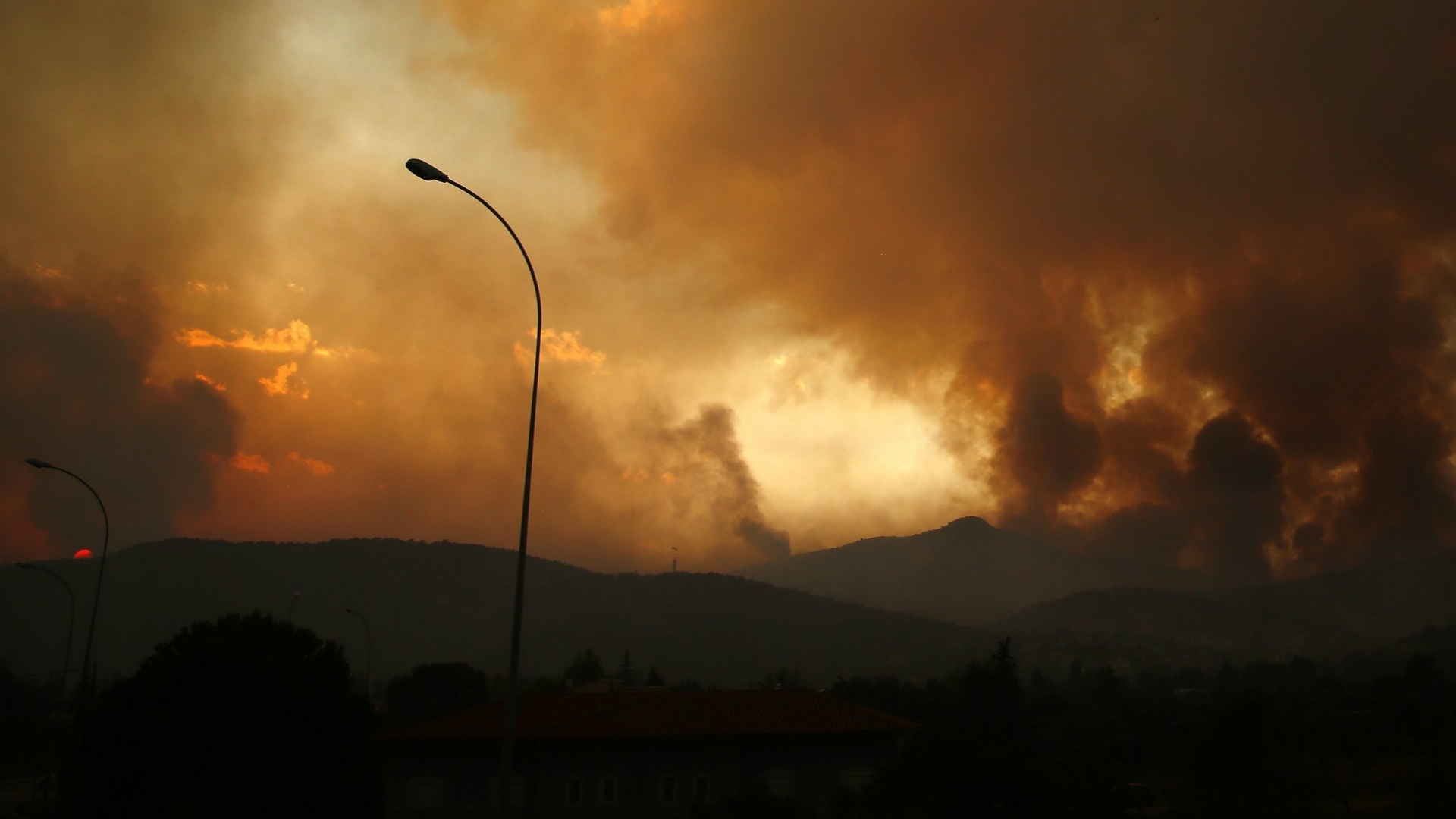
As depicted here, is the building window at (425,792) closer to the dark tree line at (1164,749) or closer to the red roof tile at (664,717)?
the red roof tile at (664,717)

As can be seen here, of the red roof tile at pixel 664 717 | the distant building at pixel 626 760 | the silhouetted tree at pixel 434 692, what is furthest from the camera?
the silhouetted tree at pixel 434 692

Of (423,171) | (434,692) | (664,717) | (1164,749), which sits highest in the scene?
(423,171)

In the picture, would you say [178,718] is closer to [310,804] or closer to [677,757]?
[310,804]

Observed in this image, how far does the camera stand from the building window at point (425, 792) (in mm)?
44656

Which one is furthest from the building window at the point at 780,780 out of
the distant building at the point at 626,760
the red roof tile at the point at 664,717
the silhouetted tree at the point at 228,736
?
the silhouetted tree at the point at 228,736

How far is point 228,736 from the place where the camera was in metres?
29.6

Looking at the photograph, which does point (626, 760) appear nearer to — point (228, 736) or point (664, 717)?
point (664, 717)

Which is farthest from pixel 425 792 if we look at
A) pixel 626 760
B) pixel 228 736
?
pixel 228 736

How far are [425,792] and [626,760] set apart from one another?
917 cm

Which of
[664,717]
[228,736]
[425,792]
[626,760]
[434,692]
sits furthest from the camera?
[434,692]

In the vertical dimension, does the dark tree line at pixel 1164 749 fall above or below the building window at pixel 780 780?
above

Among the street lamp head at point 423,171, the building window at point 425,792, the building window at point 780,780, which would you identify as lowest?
the building window at point 425,792

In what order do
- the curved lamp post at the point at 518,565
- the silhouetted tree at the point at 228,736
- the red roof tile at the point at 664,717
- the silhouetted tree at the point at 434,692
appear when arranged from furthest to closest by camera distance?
the silhouetted tree at the point at 434,692, the red roof tile at the point at 664,717, the silhouetted tree at the point at 228,736, the curved lamp post at the point at 518,565

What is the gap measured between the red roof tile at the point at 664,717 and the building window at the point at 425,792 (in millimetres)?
1935
